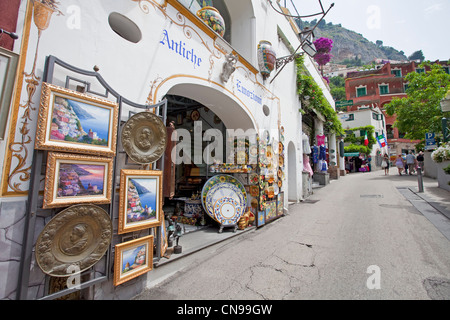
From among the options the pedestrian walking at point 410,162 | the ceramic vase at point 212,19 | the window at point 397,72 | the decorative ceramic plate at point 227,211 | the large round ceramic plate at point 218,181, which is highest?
the window at point 397,72

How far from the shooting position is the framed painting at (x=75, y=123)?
1931mm

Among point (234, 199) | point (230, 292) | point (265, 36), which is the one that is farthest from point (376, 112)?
point (230, 292)

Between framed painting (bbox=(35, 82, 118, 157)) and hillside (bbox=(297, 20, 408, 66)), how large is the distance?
11814 centimetres

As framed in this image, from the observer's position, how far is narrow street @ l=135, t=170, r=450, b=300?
269 centimetres

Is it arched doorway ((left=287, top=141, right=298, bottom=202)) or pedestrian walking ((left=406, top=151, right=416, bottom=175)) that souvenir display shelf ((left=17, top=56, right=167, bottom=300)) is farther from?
pedestrian walking ((left=406, top=151, right=416, bottom=175))

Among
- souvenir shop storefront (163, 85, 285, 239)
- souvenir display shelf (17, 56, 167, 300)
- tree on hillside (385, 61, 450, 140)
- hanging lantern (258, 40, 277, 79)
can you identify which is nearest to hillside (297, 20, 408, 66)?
tree on hillside (385, 61, 450, 140)

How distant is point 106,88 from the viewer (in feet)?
7.98

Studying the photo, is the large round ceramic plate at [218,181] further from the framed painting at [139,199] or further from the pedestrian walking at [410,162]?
the pedestrian walking at [410,162]

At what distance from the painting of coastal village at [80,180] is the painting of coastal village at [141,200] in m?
0.37

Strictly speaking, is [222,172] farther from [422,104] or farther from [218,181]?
[422,104]

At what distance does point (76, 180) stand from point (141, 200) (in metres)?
0.79

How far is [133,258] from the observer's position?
2604 millimetres

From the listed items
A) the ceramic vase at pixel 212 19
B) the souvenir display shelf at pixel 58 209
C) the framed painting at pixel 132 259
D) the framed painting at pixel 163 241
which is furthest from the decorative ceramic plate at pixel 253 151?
the framed painting at pixel 132 259
